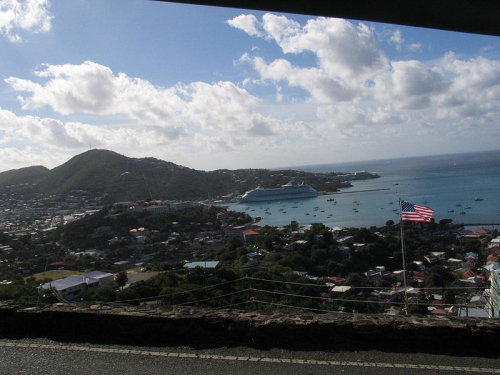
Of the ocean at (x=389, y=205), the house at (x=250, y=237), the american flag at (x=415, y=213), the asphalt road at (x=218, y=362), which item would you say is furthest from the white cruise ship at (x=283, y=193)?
the asphalt road at (x=218, y=362)

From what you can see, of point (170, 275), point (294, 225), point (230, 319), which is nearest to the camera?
point (230, 319)

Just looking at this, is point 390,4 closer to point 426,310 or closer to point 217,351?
point 217,351

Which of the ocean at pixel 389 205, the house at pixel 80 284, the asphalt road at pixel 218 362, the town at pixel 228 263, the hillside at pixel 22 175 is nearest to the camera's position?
the asphalt road at pixel 218 362

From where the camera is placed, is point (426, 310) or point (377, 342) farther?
point (426, 310)

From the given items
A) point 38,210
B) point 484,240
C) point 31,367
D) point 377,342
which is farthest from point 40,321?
point 38,210

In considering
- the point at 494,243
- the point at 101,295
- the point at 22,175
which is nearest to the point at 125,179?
the point at 22,175

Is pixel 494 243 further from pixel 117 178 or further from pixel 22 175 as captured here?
pixel 22 175

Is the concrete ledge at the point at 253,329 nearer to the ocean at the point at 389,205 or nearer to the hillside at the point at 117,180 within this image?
the ocean at the point at 389,205
